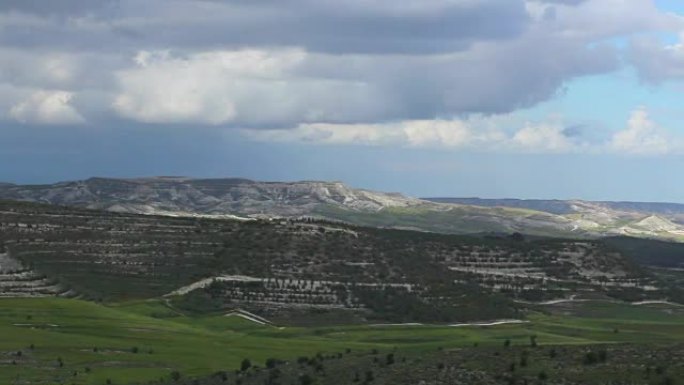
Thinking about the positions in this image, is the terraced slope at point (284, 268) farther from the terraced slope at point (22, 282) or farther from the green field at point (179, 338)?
the green field at point (179, 338)

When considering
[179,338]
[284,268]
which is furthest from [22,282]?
[179,338]

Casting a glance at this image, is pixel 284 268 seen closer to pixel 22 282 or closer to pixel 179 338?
pixel 22 282

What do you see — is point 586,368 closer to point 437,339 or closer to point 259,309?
point 437,339

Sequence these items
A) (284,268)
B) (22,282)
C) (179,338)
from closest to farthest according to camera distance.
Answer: (179,338) → (22,282) → (284,268)

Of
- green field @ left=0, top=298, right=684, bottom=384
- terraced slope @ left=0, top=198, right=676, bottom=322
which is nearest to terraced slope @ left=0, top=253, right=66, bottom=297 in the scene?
terraced slope @ left=0, top=198, right=676, bottom=322

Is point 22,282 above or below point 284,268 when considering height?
below

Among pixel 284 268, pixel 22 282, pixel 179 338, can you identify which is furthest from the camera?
pixel 284 268

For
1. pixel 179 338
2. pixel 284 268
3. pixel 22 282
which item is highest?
pixel 284 268

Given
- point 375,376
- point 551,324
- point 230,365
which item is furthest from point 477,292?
point 375,376
